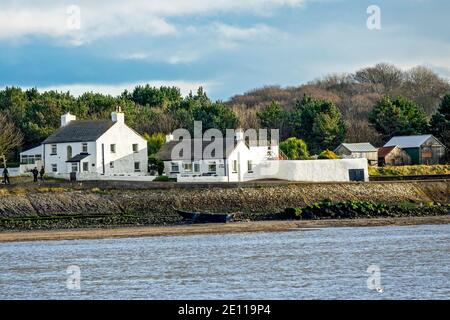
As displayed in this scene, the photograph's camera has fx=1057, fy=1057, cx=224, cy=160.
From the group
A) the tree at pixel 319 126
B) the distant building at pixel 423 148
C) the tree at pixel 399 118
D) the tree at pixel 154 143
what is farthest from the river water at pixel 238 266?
the tree at pixel 399 118

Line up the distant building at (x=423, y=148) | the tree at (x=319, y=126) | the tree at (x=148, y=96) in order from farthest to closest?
the tree at (x=148, y=96)
the tree at (x=319, y=126)
the distant building at (x=423, y=148)

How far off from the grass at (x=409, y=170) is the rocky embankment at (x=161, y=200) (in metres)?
14.8

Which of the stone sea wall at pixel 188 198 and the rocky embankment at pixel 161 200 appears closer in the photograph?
the rocky embankment at pixel 161 200

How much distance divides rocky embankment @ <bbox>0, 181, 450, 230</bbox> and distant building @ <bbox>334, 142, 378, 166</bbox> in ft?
77.2

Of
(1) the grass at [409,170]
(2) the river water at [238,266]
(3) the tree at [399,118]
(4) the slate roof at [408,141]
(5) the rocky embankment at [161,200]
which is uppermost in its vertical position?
(3) the tree at [399,118]

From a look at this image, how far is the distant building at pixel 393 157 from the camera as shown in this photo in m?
104

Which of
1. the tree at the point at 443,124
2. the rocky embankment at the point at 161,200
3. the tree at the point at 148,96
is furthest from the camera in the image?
the tree at the point at 148,96

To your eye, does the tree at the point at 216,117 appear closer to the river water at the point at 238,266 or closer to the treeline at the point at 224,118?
the treeline at the point at 224,118

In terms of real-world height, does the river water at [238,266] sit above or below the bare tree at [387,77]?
below

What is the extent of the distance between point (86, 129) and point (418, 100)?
9519 centimetres

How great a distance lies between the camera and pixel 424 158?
4109 inches

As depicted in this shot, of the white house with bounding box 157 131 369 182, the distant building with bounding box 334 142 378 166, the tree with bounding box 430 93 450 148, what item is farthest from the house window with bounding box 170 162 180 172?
the tree with bounding box 430 93 450 148

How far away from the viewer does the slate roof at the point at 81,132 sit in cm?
8725

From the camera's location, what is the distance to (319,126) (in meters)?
110
